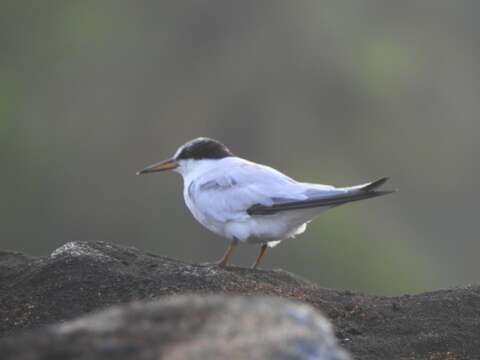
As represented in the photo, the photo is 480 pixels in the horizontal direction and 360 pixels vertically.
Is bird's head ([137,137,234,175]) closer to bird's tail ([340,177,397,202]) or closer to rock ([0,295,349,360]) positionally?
bird's tail ([340,177,397,202])

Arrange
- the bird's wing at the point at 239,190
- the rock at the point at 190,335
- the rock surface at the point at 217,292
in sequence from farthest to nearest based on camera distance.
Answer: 1. the bird's wing at the point at 239,190
2. the rock surface at the point at 217,292
3. the rock at the point at 190,335

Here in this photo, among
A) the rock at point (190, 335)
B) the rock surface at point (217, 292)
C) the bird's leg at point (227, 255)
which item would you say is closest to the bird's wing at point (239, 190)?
the bird's leg at point (227, 255)

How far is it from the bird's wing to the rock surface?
2.90ft

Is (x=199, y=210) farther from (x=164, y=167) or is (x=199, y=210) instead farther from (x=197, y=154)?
(x=164, y=167)

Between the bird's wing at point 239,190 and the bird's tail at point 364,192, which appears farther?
the bird's wing at point 239,190

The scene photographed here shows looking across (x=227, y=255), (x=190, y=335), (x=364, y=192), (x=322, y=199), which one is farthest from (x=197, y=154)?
(x=190, y=335)

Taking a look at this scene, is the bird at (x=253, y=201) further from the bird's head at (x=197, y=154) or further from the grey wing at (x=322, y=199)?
the bird's head at (x=197, y=154)

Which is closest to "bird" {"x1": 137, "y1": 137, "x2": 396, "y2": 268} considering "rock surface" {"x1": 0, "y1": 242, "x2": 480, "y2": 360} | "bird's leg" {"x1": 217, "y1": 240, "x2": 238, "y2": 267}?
"bird's leg" {"x1": 217, "y1": 240, "x2": 238, "y2": 267}

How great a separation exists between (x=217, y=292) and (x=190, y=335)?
2701 millimetres

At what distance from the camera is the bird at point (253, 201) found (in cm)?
692

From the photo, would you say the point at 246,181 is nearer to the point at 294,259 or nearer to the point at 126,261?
the point at 126,261

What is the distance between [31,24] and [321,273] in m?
13.6

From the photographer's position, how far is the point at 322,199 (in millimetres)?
6773

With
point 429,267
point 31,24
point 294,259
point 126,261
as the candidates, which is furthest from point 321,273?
point 126,261
